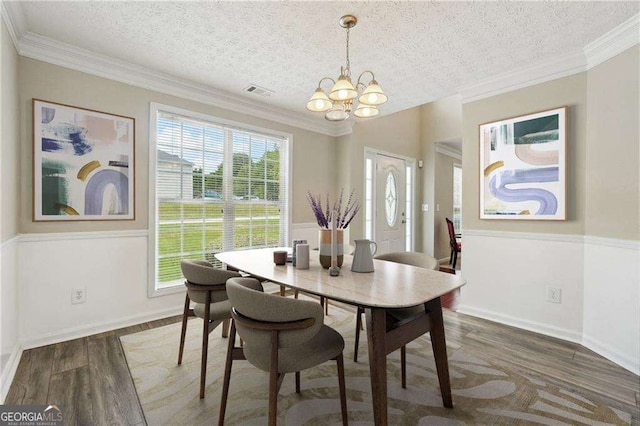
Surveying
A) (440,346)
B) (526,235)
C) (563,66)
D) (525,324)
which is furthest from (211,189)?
(563,66)

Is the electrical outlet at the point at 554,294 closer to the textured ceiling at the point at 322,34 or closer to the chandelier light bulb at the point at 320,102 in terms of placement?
the textured ceiling at the point at 322,34

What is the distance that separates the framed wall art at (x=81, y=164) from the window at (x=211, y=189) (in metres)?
0.28

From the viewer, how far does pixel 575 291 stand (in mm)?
2627

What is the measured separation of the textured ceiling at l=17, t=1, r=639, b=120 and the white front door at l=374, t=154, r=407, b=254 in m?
2.28

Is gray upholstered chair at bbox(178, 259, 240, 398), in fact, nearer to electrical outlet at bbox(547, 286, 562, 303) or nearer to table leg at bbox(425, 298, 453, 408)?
table leg at bbox(425, 298, 453, 408)

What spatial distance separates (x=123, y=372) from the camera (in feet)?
6.80

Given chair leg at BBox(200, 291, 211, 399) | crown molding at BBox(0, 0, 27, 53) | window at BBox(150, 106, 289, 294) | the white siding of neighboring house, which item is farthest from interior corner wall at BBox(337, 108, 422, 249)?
crown molding at BBox(0, 0, 27, 53)

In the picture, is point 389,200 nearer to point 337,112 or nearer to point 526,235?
point 526,235

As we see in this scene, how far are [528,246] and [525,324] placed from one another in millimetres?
744

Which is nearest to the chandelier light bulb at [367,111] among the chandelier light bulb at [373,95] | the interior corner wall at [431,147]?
the chandelier light bulb at [373,95]

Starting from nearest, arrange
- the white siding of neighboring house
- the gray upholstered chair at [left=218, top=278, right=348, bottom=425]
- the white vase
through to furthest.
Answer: the gray upholstered chair at [left=218, top=278, right=348, bottom=425], the white vase, the white siding of neighboring house

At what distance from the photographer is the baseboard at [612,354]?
2.13 m

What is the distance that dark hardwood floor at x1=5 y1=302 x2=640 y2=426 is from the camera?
1729mm

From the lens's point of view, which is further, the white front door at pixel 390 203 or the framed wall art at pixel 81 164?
the white front door at pixel 390 203
